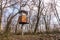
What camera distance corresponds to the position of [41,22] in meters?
30.9

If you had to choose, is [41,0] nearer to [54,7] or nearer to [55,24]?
[54,7]

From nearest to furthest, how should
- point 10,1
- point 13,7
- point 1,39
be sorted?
point 1,39
point 10,1
point 13,7

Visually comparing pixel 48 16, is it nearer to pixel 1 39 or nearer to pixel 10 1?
pixel 10 1

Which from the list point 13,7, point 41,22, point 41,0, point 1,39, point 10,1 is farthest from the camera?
point 41,22

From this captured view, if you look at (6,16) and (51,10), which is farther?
(51,10)

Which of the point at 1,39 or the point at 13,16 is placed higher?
the point at 13,16

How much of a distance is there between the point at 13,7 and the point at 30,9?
155 inches

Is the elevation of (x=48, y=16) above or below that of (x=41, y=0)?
below

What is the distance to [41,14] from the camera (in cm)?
3012

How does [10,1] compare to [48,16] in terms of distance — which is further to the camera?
[48,16]

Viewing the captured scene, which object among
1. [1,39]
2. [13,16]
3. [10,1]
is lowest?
[1,39]

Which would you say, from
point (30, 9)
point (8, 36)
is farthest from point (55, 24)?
point (8, 36)

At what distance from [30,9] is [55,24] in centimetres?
530

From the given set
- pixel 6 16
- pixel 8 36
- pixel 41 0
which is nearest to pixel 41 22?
pixel 41 0
